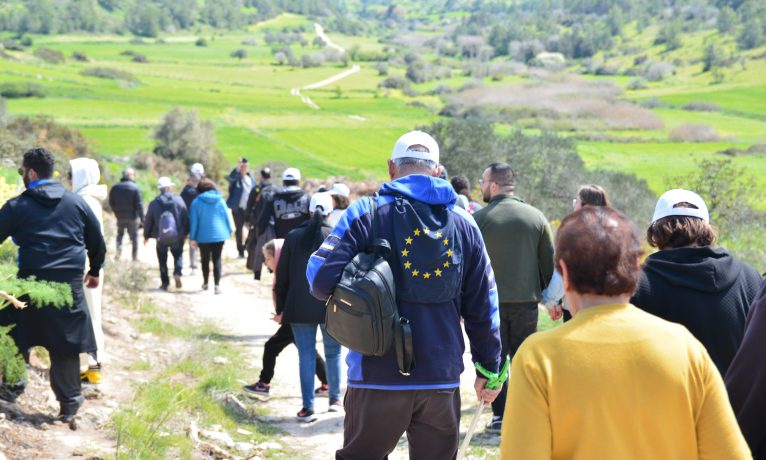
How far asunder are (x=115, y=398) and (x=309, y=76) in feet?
375

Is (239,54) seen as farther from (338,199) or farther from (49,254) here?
(49,254)


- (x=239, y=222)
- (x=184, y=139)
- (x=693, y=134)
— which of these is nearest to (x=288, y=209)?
(x=239, y=222)

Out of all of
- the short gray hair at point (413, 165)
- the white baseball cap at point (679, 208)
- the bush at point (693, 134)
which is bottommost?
the bush at point (693, 134)

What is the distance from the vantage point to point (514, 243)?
7.08m

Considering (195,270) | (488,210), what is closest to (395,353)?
(488,210)

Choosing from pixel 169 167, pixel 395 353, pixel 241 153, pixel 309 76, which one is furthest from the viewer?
pixel 309 76

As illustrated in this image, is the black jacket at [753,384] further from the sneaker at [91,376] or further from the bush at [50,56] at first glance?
the bush at [50,56]

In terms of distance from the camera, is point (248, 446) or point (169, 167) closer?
point (248, 446)

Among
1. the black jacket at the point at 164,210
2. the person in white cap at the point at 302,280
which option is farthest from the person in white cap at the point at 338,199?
the black jacket at the point at 164,210

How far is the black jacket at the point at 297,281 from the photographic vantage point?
7.66 m

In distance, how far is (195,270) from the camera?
1672 cm

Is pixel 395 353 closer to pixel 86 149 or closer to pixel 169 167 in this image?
pixel 86 149

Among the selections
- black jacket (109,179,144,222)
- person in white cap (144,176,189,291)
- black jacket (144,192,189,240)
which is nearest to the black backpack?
person in white cap (144,176,189,291)

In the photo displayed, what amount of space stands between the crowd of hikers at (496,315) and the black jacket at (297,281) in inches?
0.5
